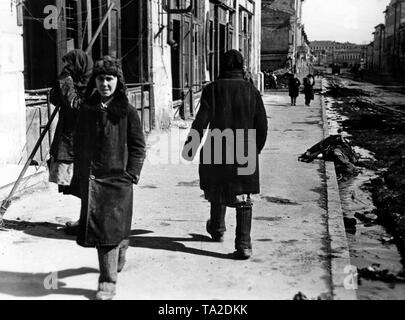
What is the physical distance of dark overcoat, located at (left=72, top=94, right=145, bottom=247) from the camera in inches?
170

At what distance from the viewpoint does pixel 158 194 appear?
320 inches

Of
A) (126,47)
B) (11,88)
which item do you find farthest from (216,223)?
(126,47)

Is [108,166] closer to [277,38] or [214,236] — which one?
[214,236]

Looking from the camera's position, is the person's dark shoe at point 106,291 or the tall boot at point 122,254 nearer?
the person's dark shoe at point 106,291

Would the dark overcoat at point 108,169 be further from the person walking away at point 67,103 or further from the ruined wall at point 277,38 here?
the ruined wall at point 277,38

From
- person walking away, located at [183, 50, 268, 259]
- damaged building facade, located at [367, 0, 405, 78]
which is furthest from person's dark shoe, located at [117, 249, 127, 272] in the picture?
damaged building facade, located at [367, 0, 405, 78]

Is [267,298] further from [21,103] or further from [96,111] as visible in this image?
[21,103]

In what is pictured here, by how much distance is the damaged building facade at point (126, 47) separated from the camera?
826cm

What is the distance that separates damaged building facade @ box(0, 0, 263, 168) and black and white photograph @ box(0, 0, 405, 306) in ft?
0.12

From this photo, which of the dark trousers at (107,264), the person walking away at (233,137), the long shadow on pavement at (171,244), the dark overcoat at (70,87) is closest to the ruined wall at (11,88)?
the dark overcoat at (70,87)

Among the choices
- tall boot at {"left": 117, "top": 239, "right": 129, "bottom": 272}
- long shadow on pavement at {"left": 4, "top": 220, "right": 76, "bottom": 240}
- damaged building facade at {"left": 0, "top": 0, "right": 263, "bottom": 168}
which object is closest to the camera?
tall boot at {"left": 117, "top": 239, "right": 129, "bottom": 272}

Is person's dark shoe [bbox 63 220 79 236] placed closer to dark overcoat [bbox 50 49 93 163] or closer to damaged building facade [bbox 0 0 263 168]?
dark overcoat [bbox 50 49 93 163]
